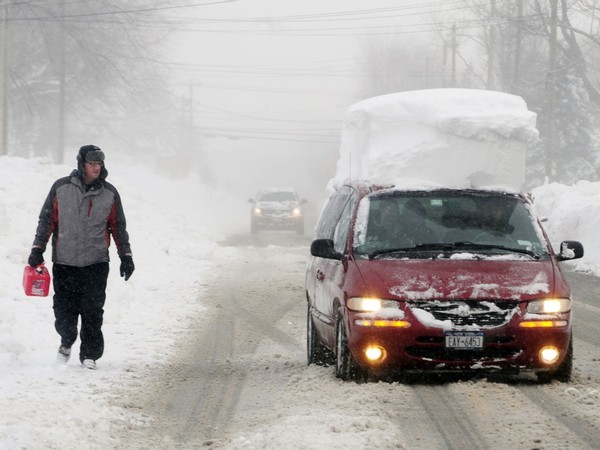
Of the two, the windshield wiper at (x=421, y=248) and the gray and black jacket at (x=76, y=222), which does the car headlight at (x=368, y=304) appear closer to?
the windshield wiper at (x=421, y=248)

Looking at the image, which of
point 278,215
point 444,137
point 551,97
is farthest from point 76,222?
point 551,97

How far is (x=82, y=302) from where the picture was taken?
29.1 feet

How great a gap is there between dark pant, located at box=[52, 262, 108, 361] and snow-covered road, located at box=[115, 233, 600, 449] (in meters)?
0.55

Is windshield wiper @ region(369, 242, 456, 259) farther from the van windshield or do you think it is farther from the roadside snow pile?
the roadside snow pile

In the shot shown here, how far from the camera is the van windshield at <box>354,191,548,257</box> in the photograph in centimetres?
821

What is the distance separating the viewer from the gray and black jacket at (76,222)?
348 inches

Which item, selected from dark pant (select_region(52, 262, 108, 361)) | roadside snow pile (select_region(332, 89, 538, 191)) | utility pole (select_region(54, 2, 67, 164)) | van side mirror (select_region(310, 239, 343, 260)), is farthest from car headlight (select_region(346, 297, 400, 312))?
utility pole (select_region(54, 2, 67, 164))

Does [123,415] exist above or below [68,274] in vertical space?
below

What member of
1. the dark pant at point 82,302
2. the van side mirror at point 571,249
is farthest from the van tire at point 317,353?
the van side mirror at point 571,249

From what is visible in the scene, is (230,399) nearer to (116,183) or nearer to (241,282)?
(241,282)

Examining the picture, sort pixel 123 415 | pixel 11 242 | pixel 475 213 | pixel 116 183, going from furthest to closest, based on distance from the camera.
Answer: pixel 116 183 < pixel 11 242 < pixel 475 213 < pixel 123 415

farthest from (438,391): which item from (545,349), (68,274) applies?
(68,274)

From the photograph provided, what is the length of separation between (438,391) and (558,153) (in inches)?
2121

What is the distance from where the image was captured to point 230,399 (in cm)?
778
